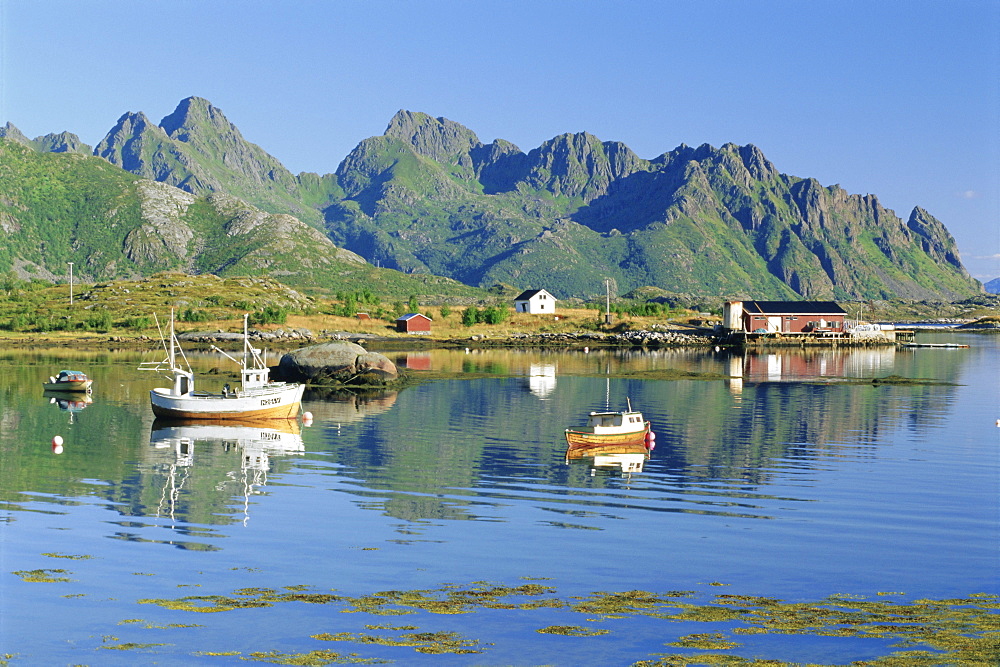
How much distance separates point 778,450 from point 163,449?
33024 mm

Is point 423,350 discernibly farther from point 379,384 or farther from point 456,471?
point 456,471

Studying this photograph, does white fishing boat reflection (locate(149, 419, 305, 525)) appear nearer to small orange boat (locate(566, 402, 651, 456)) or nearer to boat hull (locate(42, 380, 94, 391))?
small orange boat (locate(566, 402, 651, 456))

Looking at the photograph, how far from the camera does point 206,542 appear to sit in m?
29.7

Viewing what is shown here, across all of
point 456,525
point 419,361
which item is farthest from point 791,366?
point 456,525

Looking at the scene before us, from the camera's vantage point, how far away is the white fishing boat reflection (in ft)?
131

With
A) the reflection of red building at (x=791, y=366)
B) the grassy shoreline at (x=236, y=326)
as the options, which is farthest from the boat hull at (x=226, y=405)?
the grassy shoreline at (x=236, y=326)

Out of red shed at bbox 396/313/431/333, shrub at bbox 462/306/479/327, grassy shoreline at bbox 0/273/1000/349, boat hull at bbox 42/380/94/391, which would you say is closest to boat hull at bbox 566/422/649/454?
boat hull at bbox 42/380/94/391

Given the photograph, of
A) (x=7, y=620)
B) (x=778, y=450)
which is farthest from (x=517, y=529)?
(x=778, y=450)

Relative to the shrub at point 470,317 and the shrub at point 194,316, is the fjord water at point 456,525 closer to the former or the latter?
the shrub at point 194,316

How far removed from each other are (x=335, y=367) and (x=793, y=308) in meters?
130

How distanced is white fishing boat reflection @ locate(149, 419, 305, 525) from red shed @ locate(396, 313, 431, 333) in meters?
122

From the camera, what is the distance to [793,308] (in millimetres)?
194625

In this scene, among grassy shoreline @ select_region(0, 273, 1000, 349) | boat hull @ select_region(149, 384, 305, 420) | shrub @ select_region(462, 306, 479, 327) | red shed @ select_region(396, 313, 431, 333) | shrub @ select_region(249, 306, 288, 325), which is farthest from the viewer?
shrub @ select_region(462, 306, 479, 327)

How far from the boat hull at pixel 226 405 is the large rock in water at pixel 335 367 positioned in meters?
22.6
